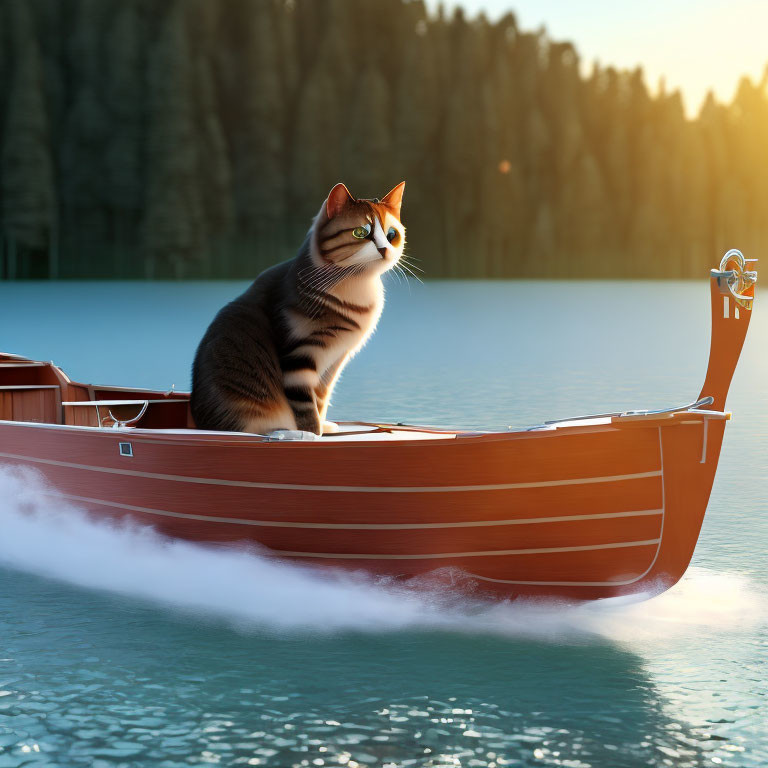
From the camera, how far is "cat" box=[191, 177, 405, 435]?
7.48 meters

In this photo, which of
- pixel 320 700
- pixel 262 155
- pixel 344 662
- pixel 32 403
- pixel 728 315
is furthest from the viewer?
pixel 262 155

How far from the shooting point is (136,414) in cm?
1027

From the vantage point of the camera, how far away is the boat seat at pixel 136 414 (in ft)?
32.9

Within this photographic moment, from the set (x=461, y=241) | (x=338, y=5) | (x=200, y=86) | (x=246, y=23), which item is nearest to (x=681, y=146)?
(x=461, y=241)

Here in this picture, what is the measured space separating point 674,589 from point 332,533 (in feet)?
8.73

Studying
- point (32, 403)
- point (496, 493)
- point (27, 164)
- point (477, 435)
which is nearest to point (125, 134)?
point (27, 164)

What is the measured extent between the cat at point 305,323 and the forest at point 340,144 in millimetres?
67236

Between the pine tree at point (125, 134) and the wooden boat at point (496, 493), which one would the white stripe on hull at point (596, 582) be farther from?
the pine tree at point (125, 134)

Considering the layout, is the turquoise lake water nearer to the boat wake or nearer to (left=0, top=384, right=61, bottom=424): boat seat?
the boat wake

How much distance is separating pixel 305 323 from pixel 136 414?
10.4ft

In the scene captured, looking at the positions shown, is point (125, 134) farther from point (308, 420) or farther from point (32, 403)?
point (308, 420)

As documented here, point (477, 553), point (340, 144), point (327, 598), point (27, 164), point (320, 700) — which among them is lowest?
point (320, 700)

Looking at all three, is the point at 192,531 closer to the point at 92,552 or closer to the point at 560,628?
the point at 92,552

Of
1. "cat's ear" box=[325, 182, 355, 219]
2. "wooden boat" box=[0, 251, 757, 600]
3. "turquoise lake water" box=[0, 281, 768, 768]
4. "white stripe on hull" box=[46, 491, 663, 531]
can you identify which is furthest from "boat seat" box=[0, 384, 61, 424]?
"cat's ear" box=[325, 182, 355, 219]
